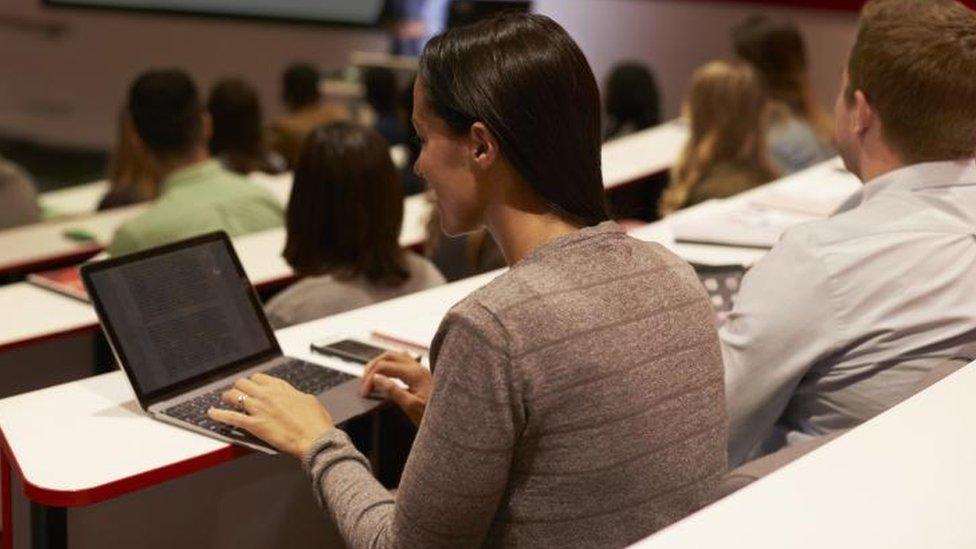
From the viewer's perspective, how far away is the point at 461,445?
156cm

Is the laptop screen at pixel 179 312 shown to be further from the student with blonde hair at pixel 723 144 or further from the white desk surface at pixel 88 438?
the student with blonde hair at pixel 723 144

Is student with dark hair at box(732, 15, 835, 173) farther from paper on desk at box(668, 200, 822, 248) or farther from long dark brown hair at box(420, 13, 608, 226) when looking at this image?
long dark brown hair at box(420, 13, 608, 226)

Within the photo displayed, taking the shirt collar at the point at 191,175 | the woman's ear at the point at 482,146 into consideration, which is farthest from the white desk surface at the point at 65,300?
the woman's ear at the point at 482,146

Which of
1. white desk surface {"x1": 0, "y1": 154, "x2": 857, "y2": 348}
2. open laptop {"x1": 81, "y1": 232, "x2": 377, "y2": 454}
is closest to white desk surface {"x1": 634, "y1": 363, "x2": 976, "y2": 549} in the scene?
open laptop {"x1": 81, "y1": 232, "x2": 377, "y2": 454}

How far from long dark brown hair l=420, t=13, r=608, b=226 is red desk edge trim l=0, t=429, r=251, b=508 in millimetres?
620

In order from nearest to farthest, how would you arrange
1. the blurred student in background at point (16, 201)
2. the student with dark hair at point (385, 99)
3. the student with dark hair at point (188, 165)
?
the student with dark hair at point (188, 165)
the blurred student in background at point (16, 201)
the student with dark hair at point (385, 99)

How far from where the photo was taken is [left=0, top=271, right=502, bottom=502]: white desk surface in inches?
75.4

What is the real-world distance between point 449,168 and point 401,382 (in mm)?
561

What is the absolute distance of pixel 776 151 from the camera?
5.35 m

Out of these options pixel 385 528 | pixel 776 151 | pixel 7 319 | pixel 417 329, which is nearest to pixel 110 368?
pixel 7 319

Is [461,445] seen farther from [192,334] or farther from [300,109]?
[300,109]

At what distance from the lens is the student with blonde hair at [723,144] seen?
15.5ft

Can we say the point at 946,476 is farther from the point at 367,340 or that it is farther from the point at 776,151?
the point at 776,151

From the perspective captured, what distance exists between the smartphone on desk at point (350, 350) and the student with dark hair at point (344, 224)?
2.00 feet
